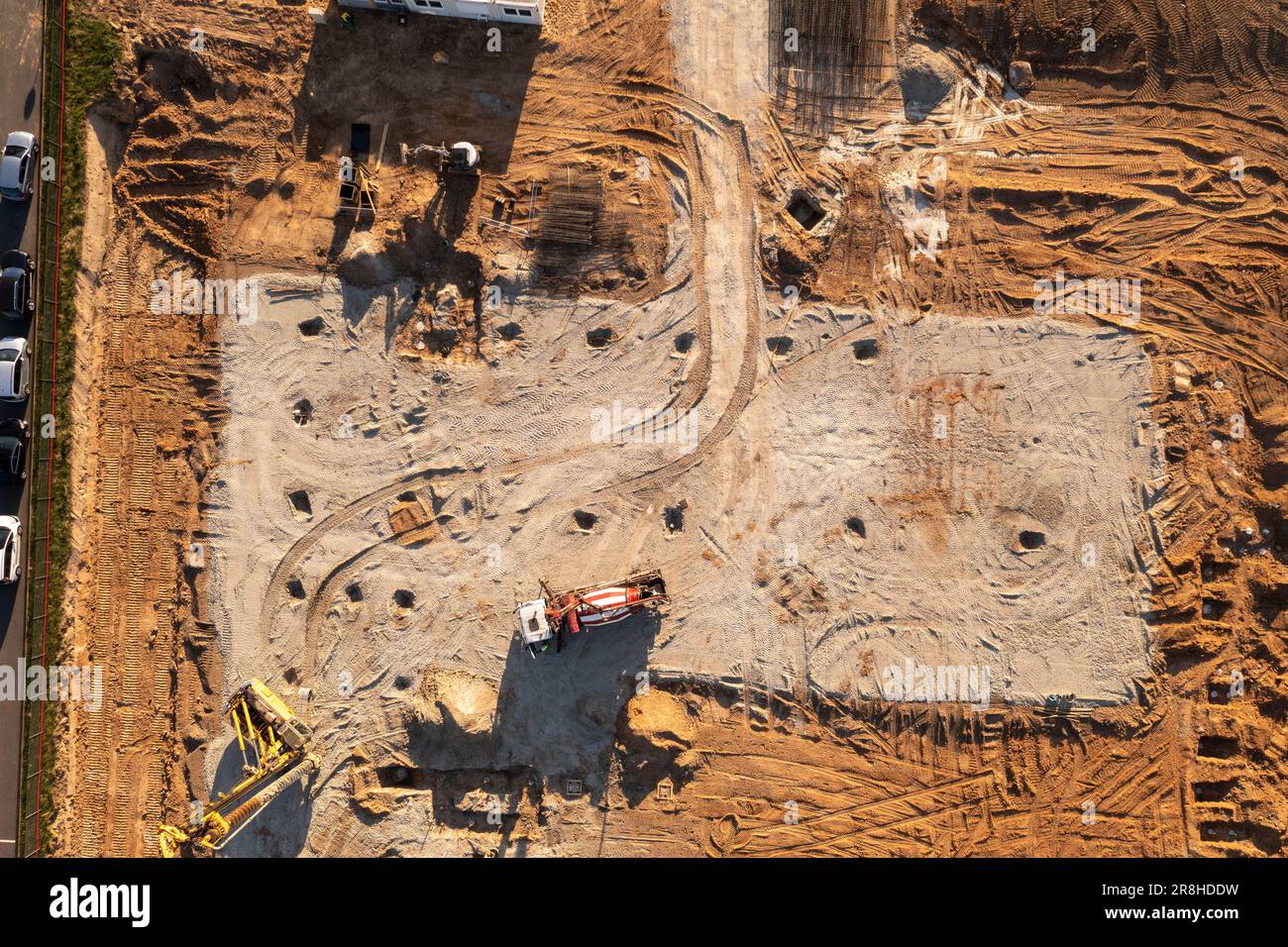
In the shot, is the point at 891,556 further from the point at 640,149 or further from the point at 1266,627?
the point at 640,149

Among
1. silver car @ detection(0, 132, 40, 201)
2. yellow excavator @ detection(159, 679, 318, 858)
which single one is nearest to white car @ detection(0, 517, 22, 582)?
yellow excavator @ detection(159, 679, 318, 858)

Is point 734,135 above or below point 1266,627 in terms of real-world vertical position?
above

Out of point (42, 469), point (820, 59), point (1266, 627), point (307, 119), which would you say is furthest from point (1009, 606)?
point (42, 469)

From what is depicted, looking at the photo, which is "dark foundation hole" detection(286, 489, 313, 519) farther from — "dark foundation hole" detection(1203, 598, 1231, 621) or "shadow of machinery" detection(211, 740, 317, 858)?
"dark foundation hole" detection(1203, 598, 1231, 621)

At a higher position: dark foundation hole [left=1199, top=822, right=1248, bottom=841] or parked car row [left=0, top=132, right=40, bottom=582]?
parked car row [left=0, top=132, right=40, bottom=582]

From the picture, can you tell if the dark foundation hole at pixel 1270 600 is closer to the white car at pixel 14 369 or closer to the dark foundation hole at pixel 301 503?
the dark foundation hole at pixel 301 503

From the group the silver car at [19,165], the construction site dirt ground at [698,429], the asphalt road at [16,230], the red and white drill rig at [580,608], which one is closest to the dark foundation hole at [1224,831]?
the construction site dirt ground at [698,429]
